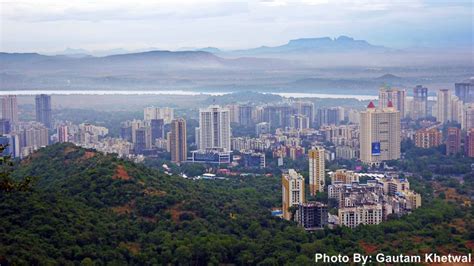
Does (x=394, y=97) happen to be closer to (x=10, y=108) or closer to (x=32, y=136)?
(x=32, y=136)

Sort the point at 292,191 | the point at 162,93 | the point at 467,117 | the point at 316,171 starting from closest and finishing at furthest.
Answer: the point at 292,191 < the point at 316,171 < the point at 467,117 < the point at 162,93

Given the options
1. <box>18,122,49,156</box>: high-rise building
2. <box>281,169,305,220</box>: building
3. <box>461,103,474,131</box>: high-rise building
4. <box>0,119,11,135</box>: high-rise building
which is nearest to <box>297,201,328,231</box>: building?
<box>281,169,305,220</box>: building

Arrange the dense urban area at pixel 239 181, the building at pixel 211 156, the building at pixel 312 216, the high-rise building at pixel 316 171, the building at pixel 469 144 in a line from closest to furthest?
the dense urban area at pixel 239 181 → the building at pixel 312 216 → the high-rise building at pixel 316 171 → the building at pixel 469 144 → the building at pixel 211 156

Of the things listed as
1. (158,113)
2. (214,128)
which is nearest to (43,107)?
(158,113)

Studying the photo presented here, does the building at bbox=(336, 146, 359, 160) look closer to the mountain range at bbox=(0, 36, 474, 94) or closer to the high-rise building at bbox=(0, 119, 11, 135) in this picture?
the mountain range at bbox=(0, 36, 474, 94)

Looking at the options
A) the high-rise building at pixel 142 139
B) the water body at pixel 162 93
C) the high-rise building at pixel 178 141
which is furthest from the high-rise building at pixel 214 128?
the water body at pixel 162 93

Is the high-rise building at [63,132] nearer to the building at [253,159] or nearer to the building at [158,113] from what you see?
the building at [158,113]
